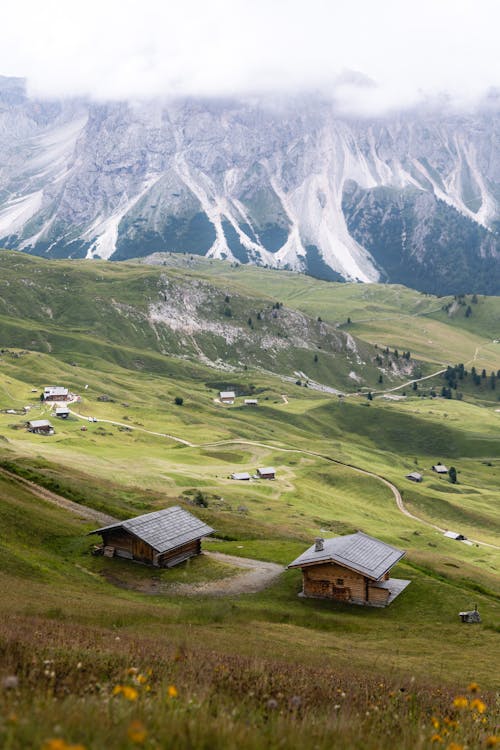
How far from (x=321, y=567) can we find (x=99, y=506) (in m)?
39.2

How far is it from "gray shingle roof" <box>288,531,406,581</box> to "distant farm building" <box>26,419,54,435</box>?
13278cm

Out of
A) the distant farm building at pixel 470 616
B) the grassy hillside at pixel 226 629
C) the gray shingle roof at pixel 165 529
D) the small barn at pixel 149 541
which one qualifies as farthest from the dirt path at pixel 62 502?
the distant farm building at pixel 470 616

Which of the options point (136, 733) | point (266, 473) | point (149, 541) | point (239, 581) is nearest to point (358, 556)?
point (239, 581)

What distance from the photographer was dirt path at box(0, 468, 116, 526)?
83037 millimetres

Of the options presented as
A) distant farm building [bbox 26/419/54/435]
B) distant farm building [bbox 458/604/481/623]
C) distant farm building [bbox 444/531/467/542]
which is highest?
distant farm building [bbox 458/604/481/623]

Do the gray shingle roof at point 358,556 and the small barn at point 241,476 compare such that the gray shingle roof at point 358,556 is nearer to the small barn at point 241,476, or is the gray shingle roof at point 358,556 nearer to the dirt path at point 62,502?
the dirt path at point 62,502

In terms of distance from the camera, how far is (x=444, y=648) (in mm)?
45469

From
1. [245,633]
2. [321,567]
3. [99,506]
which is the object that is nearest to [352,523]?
[99,506]

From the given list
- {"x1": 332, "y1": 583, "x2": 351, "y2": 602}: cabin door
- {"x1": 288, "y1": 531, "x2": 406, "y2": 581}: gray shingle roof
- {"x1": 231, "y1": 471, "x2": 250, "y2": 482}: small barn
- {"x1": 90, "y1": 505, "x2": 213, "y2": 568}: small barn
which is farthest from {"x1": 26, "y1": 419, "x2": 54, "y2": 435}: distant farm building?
{"x1": 332, "y1": 583, "x2": 351, "y2": 602}: cabin door

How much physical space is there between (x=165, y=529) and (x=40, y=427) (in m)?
127

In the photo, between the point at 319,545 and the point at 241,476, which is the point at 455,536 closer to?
the point at 241,476

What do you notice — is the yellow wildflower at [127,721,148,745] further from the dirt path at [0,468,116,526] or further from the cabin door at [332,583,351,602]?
the dirt path at [0,468,116,526]

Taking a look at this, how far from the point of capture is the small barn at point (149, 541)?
66750 millimetres

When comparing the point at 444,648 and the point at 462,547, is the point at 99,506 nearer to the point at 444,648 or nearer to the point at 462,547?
the point at 444,648
